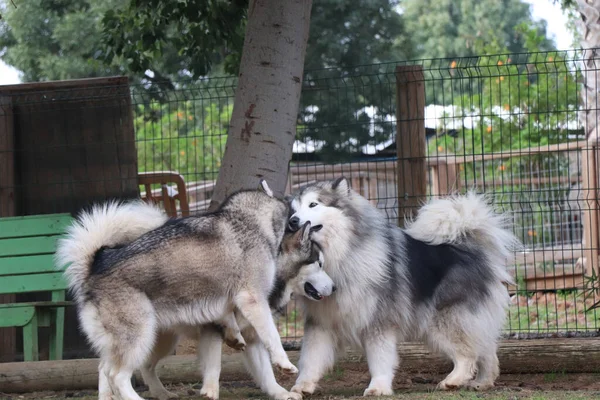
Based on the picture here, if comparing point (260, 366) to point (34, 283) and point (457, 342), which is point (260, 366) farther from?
point (34, 283)

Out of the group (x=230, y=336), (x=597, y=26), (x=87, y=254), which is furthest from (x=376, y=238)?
(x=597, y=26)

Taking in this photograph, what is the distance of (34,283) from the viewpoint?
24.6 ft

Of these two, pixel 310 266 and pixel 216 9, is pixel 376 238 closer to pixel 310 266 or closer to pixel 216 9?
pixel 310 266

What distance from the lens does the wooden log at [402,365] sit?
6.55 meters

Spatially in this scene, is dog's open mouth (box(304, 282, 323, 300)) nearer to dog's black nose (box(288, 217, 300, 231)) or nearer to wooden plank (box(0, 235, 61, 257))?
dog's black nose (box(288, 217, 300, 231))

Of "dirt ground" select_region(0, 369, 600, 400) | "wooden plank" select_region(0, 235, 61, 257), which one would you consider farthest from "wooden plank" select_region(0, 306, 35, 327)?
"wooden plank" select_region(0, 235, 61, 257)

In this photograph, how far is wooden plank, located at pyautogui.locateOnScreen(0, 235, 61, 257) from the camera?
7.61 metres

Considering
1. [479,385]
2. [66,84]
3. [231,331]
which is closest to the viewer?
[231,331]

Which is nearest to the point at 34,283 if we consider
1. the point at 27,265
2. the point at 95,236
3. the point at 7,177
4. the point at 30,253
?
the point at 27,265

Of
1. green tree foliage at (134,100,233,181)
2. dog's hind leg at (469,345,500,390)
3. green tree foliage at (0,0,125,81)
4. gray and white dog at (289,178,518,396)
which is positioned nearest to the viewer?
gray and white dog at (289,178,518,396)

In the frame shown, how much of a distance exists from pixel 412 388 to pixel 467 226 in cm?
135

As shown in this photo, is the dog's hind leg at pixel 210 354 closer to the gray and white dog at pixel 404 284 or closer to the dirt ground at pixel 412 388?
the dirt ground at pixel 412 388

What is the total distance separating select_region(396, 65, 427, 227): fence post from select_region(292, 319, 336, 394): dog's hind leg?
237 cm

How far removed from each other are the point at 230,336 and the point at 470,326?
1845 millimetres
